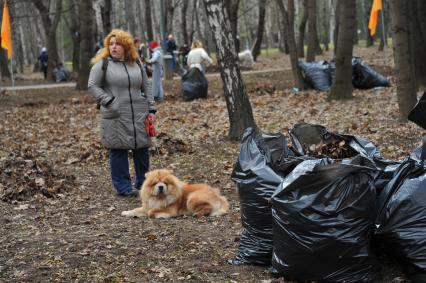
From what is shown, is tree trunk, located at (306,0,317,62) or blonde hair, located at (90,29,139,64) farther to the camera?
tree trunk, located at (306,0,317,62)

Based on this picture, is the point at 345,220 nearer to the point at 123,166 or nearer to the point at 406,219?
the point at 406,219

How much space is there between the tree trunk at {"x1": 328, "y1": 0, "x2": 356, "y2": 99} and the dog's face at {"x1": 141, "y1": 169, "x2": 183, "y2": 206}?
793cm

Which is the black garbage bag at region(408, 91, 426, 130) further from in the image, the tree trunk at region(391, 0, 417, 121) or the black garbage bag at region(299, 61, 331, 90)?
the black garbage bag at region(299, 61, 331, 90)

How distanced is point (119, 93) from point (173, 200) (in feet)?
5.35

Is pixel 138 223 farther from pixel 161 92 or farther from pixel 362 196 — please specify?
pixel 161 92

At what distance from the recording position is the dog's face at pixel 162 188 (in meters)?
6.58

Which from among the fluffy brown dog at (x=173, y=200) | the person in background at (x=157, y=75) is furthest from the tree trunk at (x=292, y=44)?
the fluffy brown dog at (x=173, y=200)

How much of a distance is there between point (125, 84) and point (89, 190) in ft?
5.35

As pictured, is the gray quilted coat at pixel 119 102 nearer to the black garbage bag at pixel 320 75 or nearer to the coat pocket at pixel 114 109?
the coat pocket at pixel 114 109

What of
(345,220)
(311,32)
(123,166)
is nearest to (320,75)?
(311,32)

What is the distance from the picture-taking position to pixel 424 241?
4105 millimetres

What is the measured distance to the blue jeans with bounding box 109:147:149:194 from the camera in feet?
25.3

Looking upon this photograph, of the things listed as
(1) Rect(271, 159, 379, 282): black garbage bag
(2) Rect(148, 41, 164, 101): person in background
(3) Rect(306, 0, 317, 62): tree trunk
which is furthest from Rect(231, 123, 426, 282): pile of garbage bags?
(3) Rect(306, 0, 317, 62): tree trunk

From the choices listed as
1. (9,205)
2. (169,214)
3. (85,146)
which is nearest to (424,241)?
(169,214)
